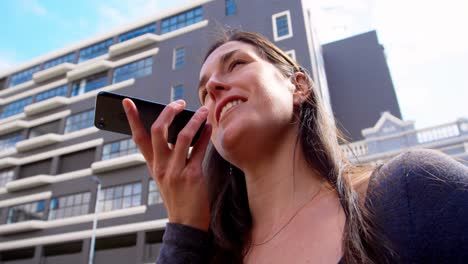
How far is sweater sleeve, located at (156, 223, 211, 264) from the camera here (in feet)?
4.36

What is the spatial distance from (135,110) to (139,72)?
2553 cm

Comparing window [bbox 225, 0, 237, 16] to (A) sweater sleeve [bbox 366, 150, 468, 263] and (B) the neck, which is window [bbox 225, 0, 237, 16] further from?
(A) sweater sleeve [bbox 366, 150, 468, 263]

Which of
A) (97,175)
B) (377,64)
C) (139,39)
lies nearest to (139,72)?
(139,39)

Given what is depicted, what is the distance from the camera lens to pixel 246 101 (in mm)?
1619

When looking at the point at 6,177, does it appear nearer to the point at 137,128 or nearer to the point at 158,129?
the point at 137,128

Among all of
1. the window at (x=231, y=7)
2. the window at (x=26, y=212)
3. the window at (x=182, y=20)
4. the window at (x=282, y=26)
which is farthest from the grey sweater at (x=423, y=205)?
the window at (x=26, y=212)

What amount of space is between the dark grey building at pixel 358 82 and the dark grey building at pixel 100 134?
279 cm

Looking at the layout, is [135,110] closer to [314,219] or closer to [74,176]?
[314,219]

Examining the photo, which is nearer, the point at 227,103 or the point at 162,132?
the point at 162,132

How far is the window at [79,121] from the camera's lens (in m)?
25.2

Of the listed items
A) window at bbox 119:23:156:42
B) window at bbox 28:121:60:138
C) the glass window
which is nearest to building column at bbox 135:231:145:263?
the glass window

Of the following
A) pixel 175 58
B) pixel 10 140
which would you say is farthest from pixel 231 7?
pixel 10 140

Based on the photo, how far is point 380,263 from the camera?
3.31ft

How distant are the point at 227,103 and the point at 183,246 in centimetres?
72
